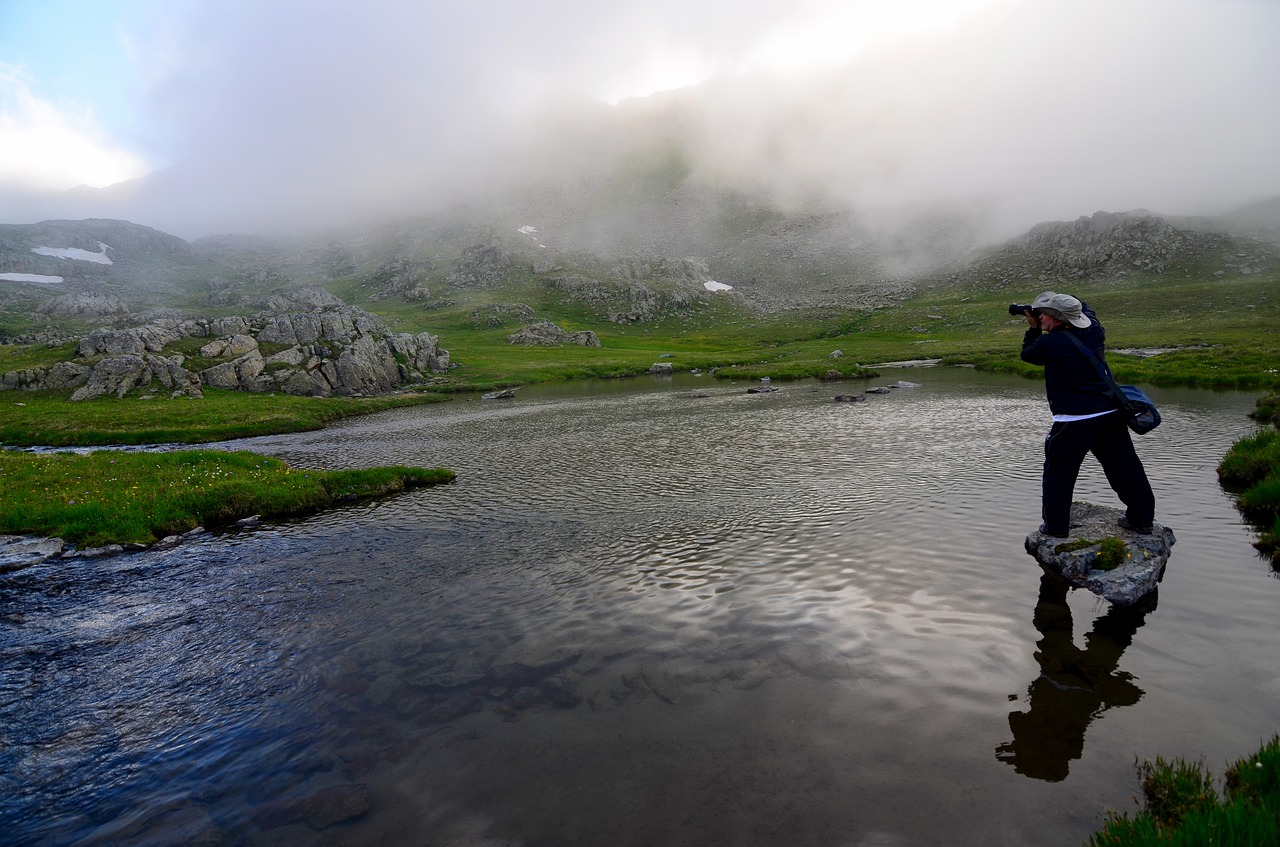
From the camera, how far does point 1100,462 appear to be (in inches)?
493

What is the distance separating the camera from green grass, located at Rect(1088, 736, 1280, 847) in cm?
472

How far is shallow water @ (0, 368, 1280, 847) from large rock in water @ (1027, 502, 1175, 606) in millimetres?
513

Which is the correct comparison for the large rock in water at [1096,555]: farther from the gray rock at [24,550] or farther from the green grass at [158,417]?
the green grass at [158,417]

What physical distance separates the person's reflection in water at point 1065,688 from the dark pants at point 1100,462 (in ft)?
6.75

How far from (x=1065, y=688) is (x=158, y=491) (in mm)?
30271

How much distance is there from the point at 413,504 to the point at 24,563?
11.7 meters

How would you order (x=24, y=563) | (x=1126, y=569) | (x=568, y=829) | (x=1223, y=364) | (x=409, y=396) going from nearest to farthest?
(x=568, y=829)
(x=1126, y=569)
(x=24, y=563)
(x=1223, y=364)
(x=409, y=396)

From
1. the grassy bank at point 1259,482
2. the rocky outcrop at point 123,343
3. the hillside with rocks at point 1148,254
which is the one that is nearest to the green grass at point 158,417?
the rocky outcrop at point 123,343

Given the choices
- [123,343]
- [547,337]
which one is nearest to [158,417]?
[123,343]

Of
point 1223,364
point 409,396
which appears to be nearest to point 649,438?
point 409,396

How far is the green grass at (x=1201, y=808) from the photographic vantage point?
4723 millimetres

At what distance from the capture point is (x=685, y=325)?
655 ft

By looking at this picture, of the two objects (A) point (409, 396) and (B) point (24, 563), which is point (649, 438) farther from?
(A) point (409, 396)

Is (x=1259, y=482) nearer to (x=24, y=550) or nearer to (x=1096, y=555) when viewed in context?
(x=1096, y=555)
